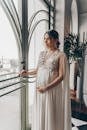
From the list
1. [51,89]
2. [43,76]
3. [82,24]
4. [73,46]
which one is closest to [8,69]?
[43,76]

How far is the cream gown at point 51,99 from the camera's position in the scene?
178 cm

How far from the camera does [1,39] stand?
1758 millimetres

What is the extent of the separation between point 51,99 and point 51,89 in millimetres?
108

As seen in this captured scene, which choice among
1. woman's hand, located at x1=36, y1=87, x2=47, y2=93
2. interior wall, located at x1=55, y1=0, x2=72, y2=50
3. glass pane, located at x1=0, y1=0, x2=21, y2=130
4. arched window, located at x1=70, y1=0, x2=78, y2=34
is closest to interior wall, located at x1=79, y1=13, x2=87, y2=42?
arched window, located at x1=70, y1=0, x2=78, y2=34

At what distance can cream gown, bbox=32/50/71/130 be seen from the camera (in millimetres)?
1783

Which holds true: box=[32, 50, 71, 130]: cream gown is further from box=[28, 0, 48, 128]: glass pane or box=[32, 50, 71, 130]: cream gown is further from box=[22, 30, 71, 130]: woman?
box=[28, 0, 48, 128]: glass pane

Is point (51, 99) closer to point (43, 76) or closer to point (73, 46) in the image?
point (43, 76)

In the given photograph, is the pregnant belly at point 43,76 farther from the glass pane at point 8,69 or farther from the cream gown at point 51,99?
the glass pane at point 8,69

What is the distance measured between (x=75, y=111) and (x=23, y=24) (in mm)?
1802

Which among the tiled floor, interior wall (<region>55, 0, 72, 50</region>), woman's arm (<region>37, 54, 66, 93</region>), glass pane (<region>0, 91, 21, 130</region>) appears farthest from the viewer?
interior wall (<region>55, 0, 72, 50</region>)

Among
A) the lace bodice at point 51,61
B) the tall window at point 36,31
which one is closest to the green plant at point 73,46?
the tall window at point 36,31

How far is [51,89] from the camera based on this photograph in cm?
181

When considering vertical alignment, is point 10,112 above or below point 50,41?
below

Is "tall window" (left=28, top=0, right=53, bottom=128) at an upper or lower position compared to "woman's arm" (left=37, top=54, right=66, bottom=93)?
upper
